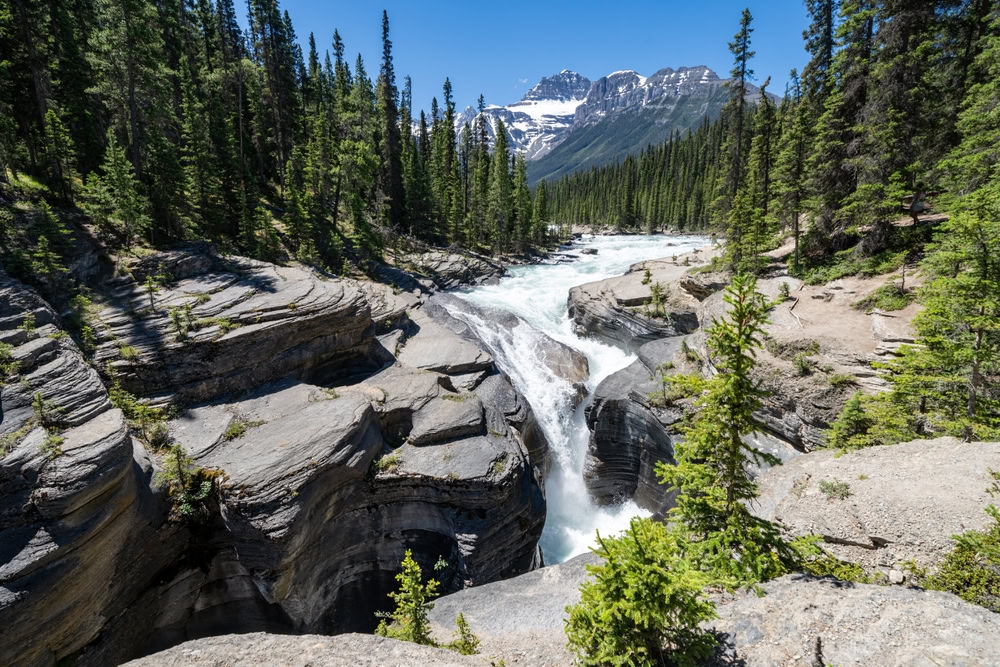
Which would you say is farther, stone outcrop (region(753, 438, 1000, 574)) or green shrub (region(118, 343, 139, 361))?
green shrub (region(118, 343, 139, 361))

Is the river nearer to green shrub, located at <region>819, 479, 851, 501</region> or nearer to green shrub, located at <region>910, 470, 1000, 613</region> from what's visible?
green shrub, located at <region>819, 479, 851, 501</region>

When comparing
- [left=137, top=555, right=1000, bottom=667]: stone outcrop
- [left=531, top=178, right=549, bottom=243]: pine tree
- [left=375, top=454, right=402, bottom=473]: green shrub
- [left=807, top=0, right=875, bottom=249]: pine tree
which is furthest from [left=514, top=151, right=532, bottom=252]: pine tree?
[left=137, top=555, right=1000, bottom=667]: stone outcrop

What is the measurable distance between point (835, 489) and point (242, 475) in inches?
628

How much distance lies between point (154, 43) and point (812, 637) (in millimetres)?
32101

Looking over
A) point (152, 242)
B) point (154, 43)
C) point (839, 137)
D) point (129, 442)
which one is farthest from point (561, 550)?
point (154, 43)

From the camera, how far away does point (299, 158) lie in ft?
114

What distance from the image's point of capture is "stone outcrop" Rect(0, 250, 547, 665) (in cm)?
884

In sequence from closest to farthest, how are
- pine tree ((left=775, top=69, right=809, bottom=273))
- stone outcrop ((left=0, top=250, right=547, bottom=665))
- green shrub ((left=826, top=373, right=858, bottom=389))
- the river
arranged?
stone outcrop ((left=0, top=250, right=547, bottom=665)) < green shrub ((left=826, top=373, right=858, bottom=389)) < the river < pine tree ((left=775, top=69, right=809, bottom=273))

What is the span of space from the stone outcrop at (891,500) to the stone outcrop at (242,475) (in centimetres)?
825

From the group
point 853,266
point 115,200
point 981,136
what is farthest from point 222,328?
point 981,136

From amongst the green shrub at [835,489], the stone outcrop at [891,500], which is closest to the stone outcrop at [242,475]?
the stone outcrop at [891,500]

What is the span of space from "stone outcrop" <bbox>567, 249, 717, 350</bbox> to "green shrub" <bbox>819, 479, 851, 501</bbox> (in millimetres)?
15253

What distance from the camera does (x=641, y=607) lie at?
509 cm

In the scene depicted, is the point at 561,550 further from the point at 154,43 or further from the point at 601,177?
the point at 601,177
